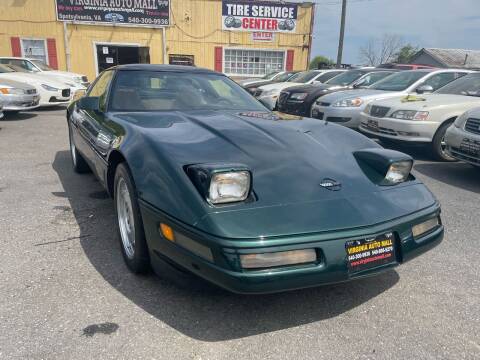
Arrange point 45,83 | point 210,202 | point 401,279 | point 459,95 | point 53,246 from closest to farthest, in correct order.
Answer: point 210,202
point 401,279
point 53,246
point 459,95
point 45,83

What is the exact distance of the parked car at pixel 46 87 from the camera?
10508mm

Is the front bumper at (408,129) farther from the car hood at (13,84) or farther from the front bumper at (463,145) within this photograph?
the car hood at (13,84)

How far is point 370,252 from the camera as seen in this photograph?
6.61 ft

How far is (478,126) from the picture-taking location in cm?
490

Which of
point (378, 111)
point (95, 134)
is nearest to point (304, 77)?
point (378, 111)

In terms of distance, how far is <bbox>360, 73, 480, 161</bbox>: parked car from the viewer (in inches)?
239

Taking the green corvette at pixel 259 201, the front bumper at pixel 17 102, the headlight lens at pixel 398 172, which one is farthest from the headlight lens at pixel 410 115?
the front bumper at pixel 17 102

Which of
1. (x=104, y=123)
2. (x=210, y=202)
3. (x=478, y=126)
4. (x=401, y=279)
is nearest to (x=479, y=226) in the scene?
(x=401, y=279)

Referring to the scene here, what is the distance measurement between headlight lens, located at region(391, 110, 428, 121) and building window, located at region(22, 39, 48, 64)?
63.1 ft

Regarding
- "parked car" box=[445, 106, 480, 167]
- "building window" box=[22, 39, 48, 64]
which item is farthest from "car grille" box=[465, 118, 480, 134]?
"building window" box=[22, 39, 48, 64]

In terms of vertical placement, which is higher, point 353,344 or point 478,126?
point 478,126

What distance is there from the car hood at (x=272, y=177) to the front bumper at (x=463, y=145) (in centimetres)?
264

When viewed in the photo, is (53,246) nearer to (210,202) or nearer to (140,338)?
(140,338)

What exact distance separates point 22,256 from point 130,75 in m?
1.85
